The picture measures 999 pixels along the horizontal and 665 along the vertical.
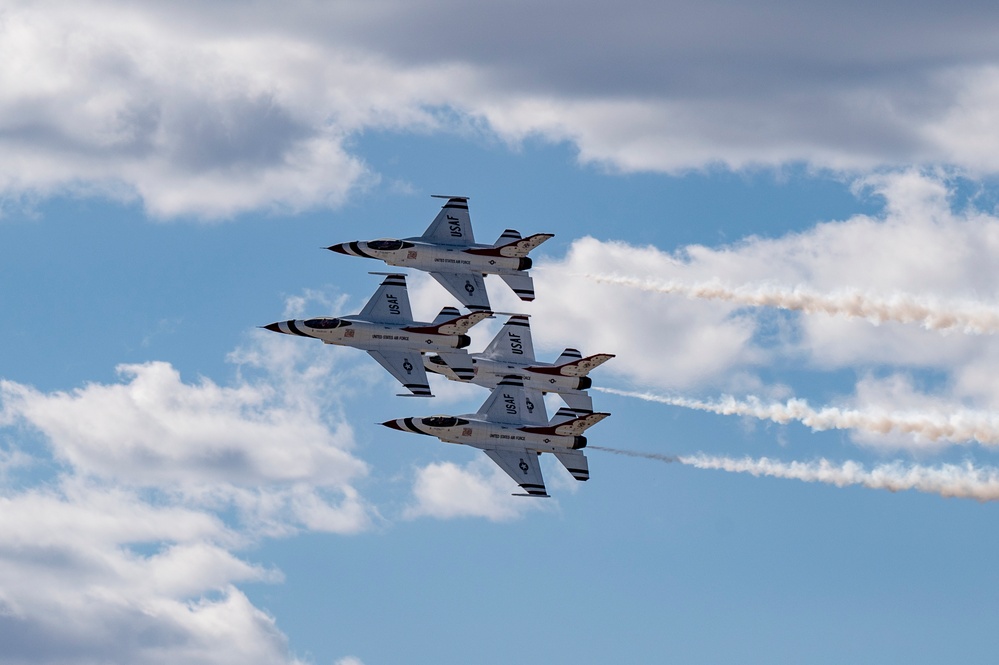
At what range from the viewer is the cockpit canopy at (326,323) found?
127875 mm

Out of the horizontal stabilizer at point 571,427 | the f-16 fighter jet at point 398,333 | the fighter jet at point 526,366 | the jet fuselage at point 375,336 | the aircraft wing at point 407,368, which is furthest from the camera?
the fighter jet at point 526,366

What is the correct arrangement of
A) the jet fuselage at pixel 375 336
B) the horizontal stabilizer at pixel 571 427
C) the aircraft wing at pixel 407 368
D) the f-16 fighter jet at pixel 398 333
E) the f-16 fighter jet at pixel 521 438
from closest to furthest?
the horizontal stabilizer at pixel 571 427, the f-16 fighter jet at pixel 521 438, the aircraft wing at pixel 407 368, the f-16 fighter jet at pixel 398 333, the jet fuselage at pixel 375 336

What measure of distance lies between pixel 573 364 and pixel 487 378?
7.08 meters

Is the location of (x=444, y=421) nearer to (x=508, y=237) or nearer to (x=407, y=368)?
(x=407, y=368)

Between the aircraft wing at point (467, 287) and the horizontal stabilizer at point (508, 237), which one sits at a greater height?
the horizontal stabilizer at point (508, 237)

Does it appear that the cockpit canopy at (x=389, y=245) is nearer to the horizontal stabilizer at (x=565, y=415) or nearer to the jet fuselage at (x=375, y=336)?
the jet fuselage at (x=375, y=336)

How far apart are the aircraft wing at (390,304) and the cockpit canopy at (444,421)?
32.6ft

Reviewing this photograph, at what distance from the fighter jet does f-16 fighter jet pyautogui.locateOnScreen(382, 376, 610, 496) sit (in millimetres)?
8777

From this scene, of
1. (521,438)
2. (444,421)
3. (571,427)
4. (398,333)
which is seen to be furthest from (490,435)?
(398,333)

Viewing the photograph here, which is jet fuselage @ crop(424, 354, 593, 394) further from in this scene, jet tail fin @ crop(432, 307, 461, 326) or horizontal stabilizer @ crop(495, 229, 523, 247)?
horizontal stabilizer @ crop(495, 229, 523, 247)

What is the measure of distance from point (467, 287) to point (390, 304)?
616 centimetres

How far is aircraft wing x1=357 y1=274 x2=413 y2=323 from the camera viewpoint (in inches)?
5044

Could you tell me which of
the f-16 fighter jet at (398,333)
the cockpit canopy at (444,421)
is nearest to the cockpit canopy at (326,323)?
the f-16 fighter jet at (398,333)

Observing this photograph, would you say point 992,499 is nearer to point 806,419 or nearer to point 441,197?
point 806,419
